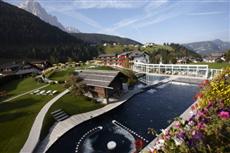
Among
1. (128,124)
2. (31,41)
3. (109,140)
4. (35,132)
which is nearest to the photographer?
(109,140)

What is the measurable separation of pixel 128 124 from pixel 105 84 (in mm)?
7470

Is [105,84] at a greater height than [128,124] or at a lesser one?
greater

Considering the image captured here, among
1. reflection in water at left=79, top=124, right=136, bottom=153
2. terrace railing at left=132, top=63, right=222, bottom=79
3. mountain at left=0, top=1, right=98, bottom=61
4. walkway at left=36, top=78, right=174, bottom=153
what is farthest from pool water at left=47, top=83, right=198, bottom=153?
mountain at left=0, top=1, right=98, bottom=61

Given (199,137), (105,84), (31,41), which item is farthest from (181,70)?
(31,41)

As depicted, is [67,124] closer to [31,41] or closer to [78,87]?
[78,87]

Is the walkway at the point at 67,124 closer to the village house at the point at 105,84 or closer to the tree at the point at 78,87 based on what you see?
the village house at the point at 105,84

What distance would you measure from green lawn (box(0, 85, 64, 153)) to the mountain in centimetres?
5837

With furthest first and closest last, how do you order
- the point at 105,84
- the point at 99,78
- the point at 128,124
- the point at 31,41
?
the point at 31,41 < the point at 99,78 < the point at 105,84 < the point at 128,124

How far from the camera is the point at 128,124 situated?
1961 cm

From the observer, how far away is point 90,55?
4090 inches

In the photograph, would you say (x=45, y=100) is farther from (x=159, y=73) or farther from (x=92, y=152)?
(x=159, y=73)

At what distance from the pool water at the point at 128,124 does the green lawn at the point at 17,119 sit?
3296mm

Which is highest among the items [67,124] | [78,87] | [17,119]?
[78,87]

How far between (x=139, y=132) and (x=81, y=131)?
5.58m
